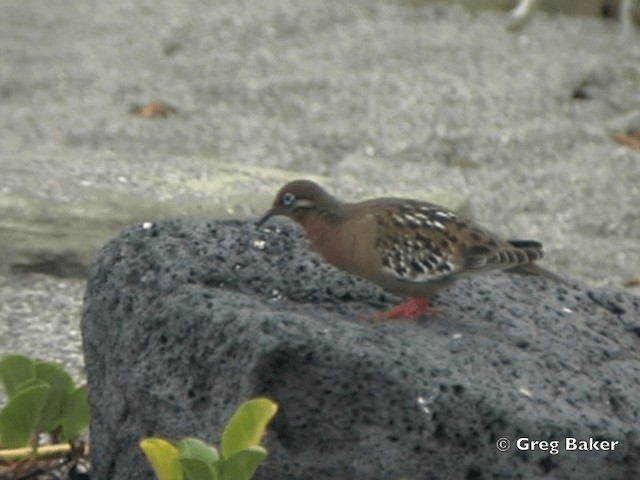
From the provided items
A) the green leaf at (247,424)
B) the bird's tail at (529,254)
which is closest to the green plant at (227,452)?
the green leaf at (247,424)

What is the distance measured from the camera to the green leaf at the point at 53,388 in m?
3.90

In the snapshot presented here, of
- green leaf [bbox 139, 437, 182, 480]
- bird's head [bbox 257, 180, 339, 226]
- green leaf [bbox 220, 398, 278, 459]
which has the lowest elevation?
green leaf [bbox 139, 437, 182, 480]

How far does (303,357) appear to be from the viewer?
344cm

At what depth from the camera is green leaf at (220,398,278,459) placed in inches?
126

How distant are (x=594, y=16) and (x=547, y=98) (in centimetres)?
163

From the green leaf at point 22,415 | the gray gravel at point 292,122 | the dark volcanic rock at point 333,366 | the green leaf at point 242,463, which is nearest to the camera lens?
the green leaf at point 242,463

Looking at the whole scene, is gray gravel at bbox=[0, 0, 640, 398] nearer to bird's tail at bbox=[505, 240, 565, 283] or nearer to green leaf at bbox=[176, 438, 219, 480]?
bird's tail at bbox=[505, 240, 565, 283]

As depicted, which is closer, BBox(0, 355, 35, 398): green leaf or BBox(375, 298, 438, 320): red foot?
BBox(375, 298, 438, 320): red foot

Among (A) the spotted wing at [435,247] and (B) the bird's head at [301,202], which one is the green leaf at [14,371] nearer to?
(B) the bird's head at [301,202]

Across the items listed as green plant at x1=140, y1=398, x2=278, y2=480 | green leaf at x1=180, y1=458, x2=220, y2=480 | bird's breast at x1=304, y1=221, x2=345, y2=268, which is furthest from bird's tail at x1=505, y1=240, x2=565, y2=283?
green leaf at x1=180, y1=458, x2=220, y2=480

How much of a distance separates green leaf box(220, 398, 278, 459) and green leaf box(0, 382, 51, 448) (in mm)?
666

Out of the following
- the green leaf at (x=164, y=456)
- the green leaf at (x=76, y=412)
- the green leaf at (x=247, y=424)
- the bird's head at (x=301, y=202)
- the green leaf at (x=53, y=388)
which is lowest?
the green leaf at (x=76, y=412)

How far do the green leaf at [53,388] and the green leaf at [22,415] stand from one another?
39 millimetres

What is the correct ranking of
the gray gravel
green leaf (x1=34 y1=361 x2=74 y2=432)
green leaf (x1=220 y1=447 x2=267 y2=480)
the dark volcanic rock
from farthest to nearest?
the gray gravel → green leaf (x1=34 y1=361 x2=74 y2=432) → the dark volcanic rock → green leaf (x1=220 y1=447 x2=267 y2=480)
